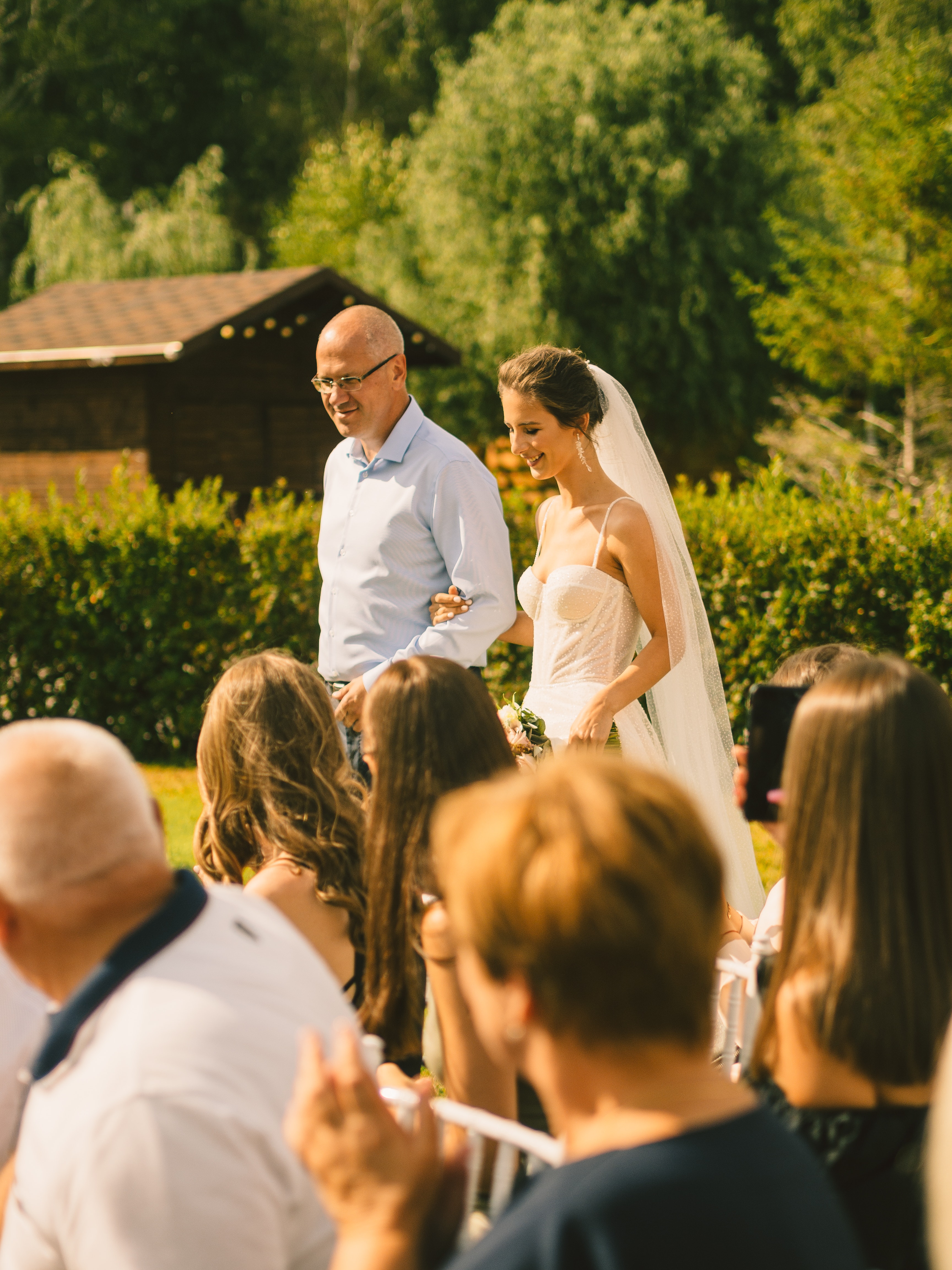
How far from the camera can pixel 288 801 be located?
283 cm

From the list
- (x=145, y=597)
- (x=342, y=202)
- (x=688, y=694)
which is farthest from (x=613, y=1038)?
(x=342, y=202)

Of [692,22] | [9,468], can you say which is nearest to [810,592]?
[9,468]

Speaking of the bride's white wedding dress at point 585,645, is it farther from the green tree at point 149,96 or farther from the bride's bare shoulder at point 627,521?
the green tree at point 149,96

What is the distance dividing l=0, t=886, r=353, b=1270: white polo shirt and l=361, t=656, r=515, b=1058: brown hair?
89 cm

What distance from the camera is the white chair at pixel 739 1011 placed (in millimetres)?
2334

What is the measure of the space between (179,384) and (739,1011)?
1501cm

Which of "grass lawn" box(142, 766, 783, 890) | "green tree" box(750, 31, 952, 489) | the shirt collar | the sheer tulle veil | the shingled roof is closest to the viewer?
the shirt collar

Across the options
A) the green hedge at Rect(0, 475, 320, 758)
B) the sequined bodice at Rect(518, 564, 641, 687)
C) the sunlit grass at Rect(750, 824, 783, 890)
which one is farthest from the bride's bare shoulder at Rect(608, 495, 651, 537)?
the green hedge at Rect(0, 475, 320, 758)

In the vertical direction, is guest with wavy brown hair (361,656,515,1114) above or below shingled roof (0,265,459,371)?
below

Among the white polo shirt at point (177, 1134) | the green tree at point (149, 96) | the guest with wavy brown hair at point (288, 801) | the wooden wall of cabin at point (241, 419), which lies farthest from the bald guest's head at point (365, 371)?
the green tree at point (149, 96)

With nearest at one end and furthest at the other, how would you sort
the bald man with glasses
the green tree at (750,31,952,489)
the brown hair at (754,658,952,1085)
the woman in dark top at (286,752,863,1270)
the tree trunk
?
the woman in dark top at (286,752,863,1270) < the brown hair at (754,658,952,1085) < the bald man with glasses < the green tree at (750,31,952,489) < the tree trunk

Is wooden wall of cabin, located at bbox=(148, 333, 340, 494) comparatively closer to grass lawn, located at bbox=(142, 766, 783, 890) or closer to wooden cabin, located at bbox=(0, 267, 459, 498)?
wooden cabin, located at bbox=(0, 267, 459, 498)

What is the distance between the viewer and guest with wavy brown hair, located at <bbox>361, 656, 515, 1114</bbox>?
249cm

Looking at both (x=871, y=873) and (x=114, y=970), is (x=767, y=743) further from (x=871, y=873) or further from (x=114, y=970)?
(x=114, y=970)
